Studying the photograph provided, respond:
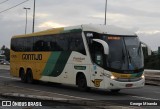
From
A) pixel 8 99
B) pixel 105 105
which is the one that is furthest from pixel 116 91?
pixel 105 105

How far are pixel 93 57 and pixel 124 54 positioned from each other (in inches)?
61.1

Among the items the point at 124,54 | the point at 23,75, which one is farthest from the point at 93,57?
the point at 23,75

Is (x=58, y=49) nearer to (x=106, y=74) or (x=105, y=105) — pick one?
(x=106, y=74)

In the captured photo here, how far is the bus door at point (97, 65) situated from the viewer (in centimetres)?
2005

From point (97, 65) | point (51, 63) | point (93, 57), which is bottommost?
point (51, 63)

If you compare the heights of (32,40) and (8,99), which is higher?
(32,40)

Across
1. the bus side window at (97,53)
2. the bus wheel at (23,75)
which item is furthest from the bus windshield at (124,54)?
the bus wheel at (23,75)

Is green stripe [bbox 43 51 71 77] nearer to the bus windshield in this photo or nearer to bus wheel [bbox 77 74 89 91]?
bus wheel [bbox 77 74 89 91]

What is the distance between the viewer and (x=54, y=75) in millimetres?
24453

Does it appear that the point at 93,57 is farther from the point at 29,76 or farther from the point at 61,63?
the point at 29,76

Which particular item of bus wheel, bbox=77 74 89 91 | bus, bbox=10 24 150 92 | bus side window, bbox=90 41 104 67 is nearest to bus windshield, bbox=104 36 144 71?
bus, bbox=10 24 150 92

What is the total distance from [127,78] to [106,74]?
0.97 m

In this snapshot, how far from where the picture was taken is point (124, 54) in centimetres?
1992

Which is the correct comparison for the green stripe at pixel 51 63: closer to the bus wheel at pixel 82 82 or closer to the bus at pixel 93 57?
the bus at pixel 93 57
